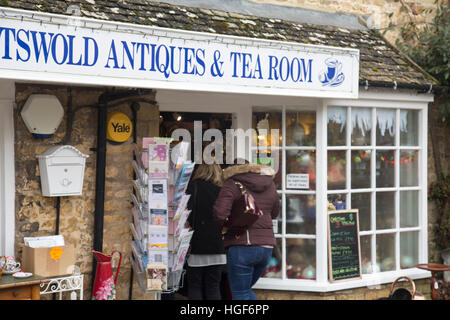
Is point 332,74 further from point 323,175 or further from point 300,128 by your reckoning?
point 323,175

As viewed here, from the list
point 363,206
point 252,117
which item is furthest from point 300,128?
point 363,206

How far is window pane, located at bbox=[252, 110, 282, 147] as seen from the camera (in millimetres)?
7598

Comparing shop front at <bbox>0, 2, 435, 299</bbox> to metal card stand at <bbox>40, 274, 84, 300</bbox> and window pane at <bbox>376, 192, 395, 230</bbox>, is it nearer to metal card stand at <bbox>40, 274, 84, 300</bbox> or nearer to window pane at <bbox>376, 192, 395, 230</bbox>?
window pane at <bbox>376, 192, 395, 230</bbox>

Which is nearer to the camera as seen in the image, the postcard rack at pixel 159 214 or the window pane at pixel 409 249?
the postcard rack at pixel 159 214

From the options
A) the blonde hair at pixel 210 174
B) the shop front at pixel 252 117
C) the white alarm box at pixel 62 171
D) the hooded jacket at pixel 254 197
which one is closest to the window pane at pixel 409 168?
the shop front at pixel 252 117

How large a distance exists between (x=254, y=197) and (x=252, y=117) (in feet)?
4.93

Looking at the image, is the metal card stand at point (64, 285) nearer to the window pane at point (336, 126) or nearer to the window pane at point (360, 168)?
the window pane at point (336, 126)

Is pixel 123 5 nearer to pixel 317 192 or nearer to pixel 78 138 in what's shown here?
pixel 78 138

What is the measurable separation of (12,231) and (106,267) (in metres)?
0.98

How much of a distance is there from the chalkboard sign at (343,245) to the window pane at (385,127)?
3.27ft

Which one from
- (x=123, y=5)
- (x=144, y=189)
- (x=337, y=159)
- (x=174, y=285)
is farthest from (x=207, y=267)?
(x=123, y=5)

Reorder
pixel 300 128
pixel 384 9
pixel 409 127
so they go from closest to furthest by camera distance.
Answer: pixel 300 128, pixel 409 127, pixel 384 9

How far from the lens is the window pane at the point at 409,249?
8.23 meters

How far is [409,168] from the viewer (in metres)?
8.27
